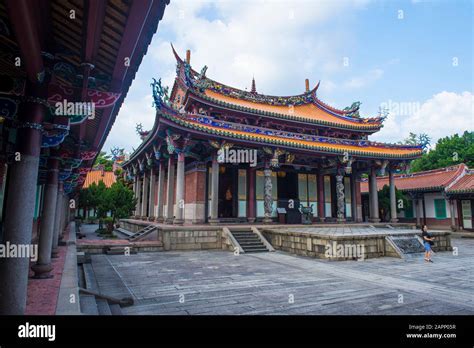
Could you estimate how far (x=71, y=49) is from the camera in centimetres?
407

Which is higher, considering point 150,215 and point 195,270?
point 150,215

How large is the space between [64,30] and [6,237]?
8.51ft

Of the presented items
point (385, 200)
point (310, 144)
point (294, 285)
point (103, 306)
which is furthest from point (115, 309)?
point (385, 200)

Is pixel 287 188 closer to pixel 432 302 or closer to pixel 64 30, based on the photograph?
pixel 432 302

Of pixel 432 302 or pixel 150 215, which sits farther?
pixel 150 215

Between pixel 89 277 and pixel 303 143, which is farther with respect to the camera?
pixel 303 143

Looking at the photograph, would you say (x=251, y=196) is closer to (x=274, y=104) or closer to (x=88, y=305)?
(x=274, y=104)

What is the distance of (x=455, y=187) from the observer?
901 inches

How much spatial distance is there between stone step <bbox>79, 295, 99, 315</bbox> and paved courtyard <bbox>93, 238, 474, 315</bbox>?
1.84 feet

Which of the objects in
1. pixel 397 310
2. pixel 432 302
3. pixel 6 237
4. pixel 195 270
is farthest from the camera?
pixel 195 270

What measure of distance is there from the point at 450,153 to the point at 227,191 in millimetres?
34770

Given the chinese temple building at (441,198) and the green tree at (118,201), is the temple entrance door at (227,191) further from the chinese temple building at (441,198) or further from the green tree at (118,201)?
the chinese temple building at (441,198)

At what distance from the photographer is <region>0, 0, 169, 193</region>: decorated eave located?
10.3 feet
